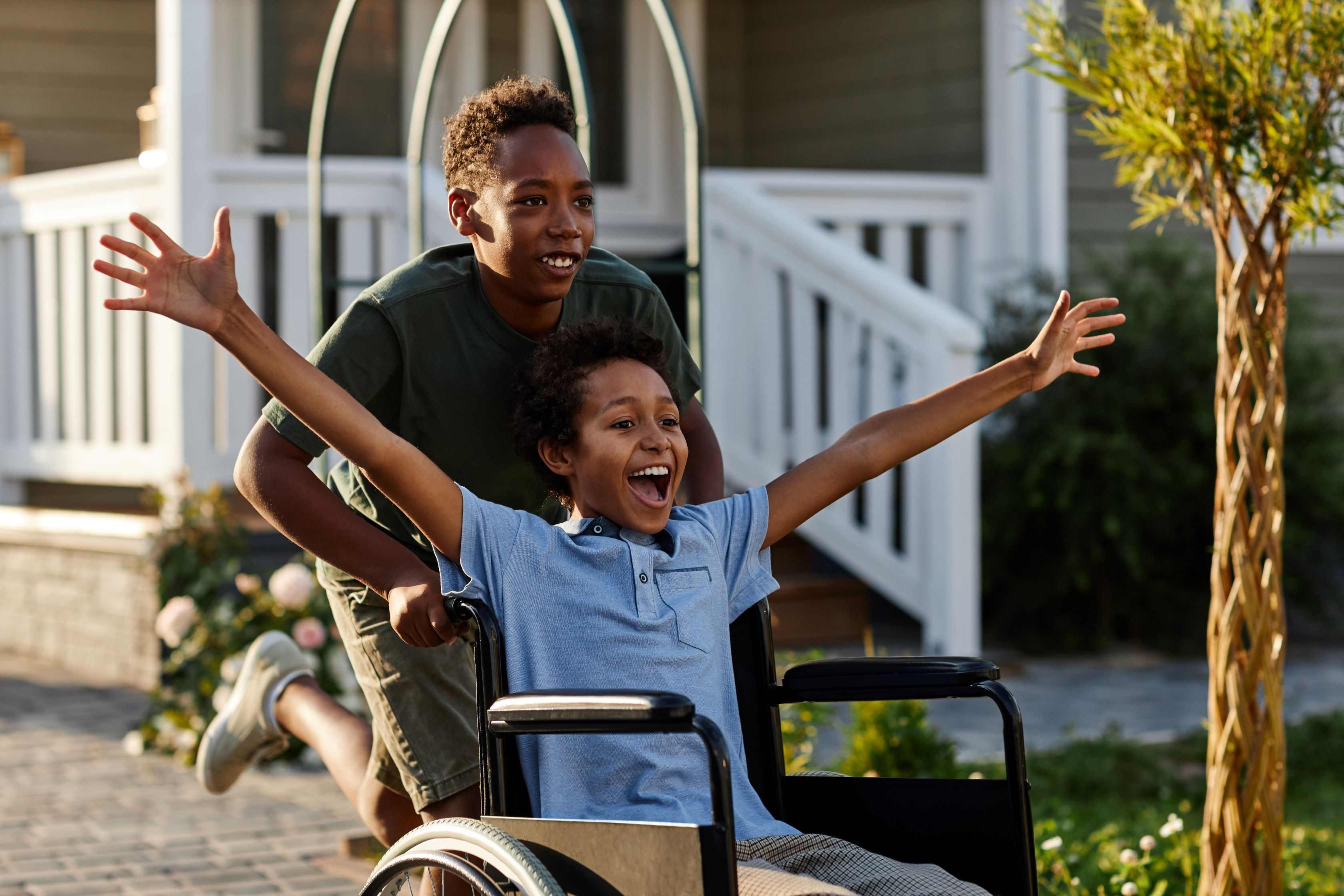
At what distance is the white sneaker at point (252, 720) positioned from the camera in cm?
378

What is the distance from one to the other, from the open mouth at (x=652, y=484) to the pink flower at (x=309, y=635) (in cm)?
320

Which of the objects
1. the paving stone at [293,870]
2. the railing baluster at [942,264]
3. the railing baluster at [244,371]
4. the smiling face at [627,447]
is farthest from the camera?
the railing baluster at [942,264]

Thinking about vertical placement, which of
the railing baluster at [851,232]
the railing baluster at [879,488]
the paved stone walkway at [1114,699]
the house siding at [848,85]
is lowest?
the paved stone walkway at [1114,699]

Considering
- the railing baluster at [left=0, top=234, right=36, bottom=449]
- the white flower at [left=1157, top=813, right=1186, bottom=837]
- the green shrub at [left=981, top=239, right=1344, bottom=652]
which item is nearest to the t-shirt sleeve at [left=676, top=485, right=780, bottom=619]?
the white flower at [left=1157, top=813, right=1186, bottom=837]

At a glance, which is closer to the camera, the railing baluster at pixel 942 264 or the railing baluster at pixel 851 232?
the railing baluster at pixel 851 232

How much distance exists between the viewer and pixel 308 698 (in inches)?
144

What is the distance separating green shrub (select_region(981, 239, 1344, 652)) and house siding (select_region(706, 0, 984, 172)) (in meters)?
1.42

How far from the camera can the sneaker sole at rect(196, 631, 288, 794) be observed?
384cm

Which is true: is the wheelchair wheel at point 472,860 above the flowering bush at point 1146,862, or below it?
above

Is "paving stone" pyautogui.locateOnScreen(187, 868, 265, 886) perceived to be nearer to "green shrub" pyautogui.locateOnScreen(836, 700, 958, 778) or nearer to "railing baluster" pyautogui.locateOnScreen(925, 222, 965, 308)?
"green shrub" pyautogui.locateOnScreen(836, 700, 958, 778)

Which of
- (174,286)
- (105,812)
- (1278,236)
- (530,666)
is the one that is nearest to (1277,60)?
(1278,236)

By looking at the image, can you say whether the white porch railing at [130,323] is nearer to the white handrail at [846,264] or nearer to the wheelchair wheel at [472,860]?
the white handrail at [846,264]

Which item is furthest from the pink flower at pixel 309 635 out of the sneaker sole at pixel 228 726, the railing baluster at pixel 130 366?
the railing baluster at pixel 130 366

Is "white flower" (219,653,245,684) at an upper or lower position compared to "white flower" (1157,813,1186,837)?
upper
